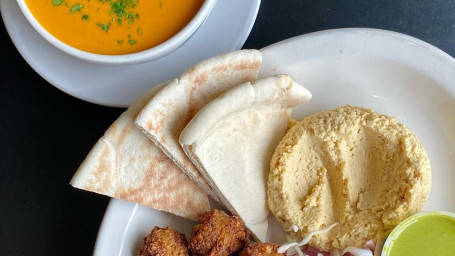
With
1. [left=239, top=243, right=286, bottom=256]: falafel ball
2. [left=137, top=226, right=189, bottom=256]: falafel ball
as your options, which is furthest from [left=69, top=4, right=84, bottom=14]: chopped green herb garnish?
[left=239, top=243, right=286, bottom=256]: falafel ball

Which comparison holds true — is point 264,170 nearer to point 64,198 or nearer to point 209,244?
point 209,244

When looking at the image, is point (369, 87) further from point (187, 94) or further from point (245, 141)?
point (187, 94)

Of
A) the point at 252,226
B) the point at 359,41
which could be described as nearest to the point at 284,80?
the point at 359,41

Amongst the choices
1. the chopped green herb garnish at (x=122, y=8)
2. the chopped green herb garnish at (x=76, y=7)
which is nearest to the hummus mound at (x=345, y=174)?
the chopped green herb garnish at (x=122, y=8)

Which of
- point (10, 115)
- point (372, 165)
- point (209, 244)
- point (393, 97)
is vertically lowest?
point (209, 244)

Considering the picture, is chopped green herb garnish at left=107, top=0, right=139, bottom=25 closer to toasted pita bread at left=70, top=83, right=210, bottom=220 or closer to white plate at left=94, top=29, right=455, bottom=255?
toasted pita bread at left=70, top=83, right=210, bottom=220

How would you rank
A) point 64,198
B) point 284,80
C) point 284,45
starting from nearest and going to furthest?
point 284,80 → point 284,45 → point 64,198

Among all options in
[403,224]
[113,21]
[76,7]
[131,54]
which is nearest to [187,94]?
[131,54]

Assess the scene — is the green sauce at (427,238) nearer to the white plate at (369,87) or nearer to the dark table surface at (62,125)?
the white plate at (369,87)
